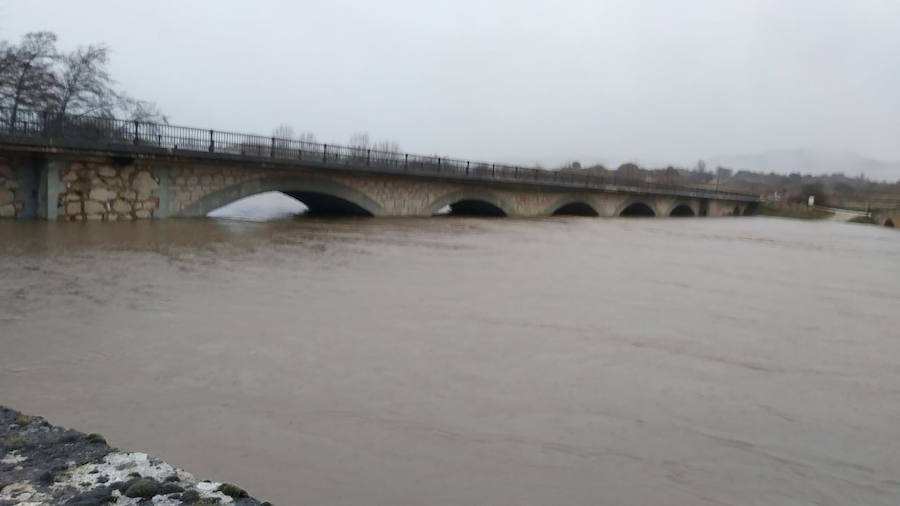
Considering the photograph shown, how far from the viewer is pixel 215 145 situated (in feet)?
75.4

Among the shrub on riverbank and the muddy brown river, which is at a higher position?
the shrub on riverbank

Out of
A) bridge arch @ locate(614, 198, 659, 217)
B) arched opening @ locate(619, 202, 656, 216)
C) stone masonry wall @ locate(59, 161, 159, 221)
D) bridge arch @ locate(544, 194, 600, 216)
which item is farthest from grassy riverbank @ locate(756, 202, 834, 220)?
stone masonry wall @ locate(59, 161, 159, 221)

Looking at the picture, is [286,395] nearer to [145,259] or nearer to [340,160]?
[145,259]

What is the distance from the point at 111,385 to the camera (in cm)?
551

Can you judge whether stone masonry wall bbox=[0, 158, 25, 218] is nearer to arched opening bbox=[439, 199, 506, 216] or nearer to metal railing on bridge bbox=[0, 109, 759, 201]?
metal railing on bridge bbox=[0, 109, 759, 201]

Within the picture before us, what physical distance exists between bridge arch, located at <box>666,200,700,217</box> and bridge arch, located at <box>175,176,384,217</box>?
39.9 m

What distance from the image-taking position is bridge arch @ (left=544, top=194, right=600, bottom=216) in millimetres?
43938

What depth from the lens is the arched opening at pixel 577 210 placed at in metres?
49.0

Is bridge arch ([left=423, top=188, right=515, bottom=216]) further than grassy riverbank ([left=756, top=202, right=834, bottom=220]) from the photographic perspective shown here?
No

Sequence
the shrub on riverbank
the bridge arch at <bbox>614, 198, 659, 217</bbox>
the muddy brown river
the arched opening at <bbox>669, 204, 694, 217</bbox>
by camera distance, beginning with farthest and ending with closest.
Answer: the arched opening at <bbox>669, 204, 694, 217</bbox> < the shrub on riverbank < the bridge arch at <bbox>614, 198, 659, 217</bbox> < the muddy brown river

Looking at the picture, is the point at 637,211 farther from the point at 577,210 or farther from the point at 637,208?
the point at 577,210

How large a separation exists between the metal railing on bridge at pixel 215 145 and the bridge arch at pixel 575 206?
3571 mm

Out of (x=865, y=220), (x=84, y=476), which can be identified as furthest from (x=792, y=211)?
(x=84, y=476)

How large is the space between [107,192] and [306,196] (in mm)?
11715
